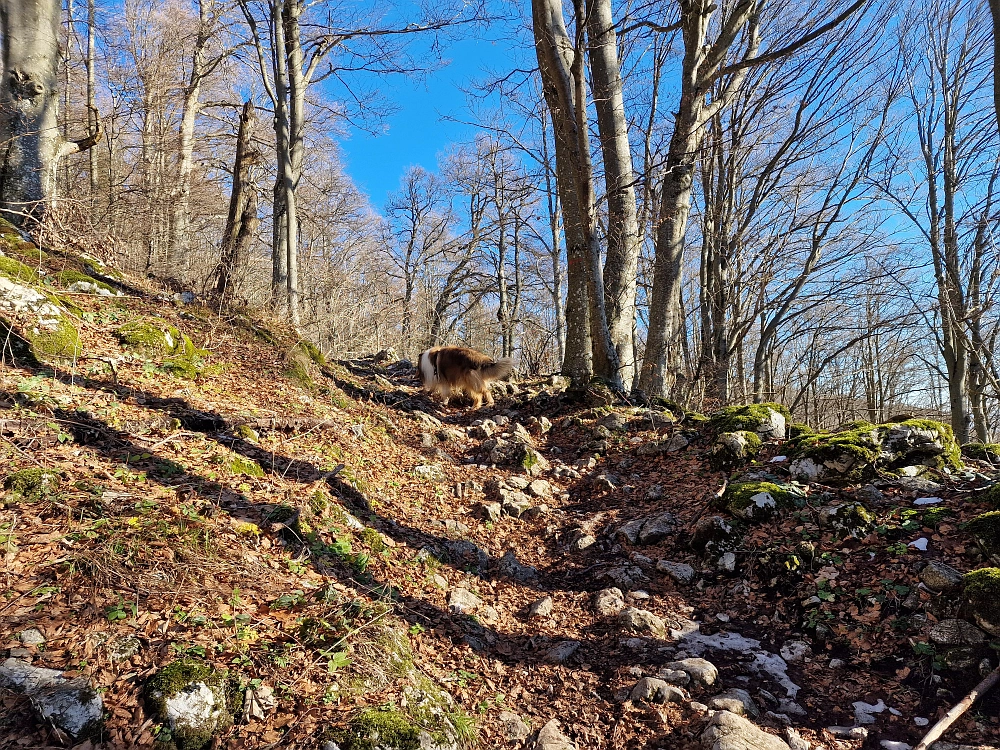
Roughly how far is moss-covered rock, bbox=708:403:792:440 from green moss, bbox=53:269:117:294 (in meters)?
7.42

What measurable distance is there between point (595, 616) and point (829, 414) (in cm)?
2086

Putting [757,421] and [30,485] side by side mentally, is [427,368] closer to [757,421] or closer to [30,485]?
[757,421]

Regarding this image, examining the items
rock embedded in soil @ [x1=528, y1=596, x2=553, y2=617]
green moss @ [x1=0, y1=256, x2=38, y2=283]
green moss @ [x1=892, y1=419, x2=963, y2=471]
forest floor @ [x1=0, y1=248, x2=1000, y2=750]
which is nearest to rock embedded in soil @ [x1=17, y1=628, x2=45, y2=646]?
forest floor @ [x1=0, y1=248, x2=1000, y2=750]

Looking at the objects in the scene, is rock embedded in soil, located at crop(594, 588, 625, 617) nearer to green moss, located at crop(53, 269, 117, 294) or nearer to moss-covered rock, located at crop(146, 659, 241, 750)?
moss-covered rock, located at crop(146, 659, 241, 750)

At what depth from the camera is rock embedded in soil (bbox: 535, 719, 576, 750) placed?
2.45 m

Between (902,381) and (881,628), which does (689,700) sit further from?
(902,381)

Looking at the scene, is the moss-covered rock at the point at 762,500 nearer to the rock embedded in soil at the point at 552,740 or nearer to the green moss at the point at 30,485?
the rock embedded in soil at the point at 552,740

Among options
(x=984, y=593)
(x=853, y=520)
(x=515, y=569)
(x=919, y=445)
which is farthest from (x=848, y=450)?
(x=515, y=569)

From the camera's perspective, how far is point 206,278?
7.30m

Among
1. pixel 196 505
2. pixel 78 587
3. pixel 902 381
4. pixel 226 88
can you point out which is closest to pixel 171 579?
pixel 78 587

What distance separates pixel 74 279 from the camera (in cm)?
550

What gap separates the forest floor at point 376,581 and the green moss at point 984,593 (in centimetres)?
25

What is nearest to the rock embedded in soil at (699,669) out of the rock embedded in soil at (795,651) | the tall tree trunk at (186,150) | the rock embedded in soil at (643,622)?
the rock embedded in soil at (643,622)

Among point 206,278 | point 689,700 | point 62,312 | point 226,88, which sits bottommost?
point 689,700
